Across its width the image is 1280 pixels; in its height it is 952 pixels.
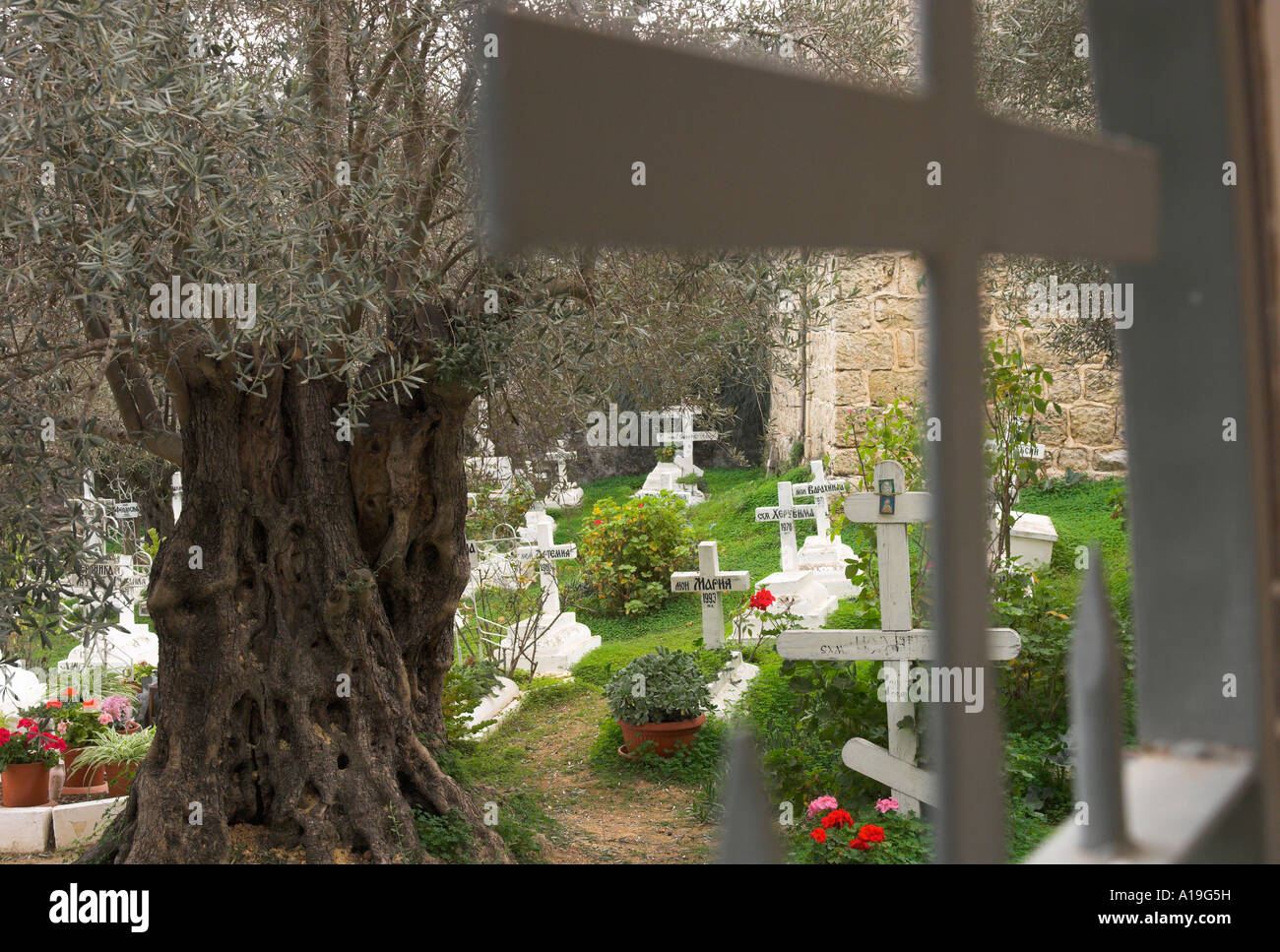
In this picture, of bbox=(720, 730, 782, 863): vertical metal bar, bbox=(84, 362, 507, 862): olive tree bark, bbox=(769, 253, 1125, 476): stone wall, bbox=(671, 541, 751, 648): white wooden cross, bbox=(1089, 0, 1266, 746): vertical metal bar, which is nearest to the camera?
bbox=(720, 730, 782, 863): vertical metal bar

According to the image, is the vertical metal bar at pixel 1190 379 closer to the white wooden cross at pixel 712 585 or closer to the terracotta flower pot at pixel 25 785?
the terracotta flower pot at pixel 25 785

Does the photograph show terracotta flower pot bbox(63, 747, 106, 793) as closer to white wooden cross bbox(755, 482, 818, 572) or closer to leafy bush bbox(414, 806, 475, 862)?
leafy bush bbox(414, 806, 475, 862)

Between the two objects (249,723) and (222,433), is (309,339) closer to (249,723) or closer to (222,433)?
(222,433)

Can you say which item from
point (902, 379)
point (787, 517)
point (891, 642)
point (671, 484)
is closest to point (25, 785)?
point (891, 642)

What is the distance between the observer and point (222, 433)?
5.47 metres

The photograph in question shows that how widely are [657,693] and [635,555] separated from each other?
4732 millimetres

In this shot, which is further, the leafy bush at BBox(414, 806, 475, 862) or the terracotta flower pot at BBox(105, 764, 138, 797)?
the terracotta flower pot at BBox(105, 764, 138, 797)

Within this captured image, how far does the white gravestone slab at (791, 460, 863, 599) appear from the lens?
11.1 meters

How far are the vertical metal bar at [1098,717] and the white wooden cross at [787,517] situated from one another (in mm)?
11118

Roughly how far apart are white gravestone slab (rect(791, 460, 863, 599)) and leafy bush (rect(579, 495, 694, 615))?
61.5 inches

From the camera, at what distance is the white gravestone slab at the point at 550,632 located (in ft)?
35.4

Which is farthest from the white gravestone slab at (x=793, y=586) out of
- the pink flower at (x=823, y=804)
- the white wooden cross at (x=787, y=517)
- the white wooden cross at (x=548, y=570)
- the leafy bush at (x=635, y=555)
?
the pink flower at (x=823, y=804)

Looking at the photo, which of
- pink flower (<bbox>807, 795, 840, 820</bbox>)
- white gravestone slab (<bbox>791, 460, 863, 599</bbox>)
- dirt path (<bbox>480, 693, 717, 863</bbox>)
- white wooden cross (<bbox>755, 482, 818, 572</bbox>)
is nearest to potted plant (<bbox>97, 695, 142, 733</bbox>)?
dirt path (<bbox>480, 693, 717, 863</bbox>)

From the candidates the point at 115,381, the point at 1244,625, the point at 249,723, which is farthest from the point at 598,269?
the point at 1244,625
